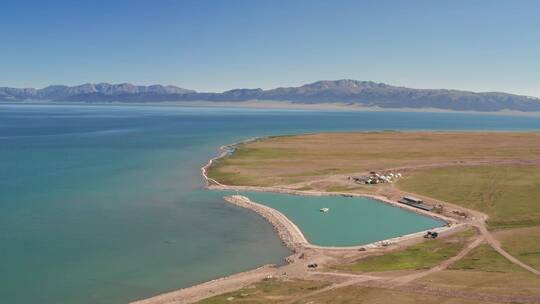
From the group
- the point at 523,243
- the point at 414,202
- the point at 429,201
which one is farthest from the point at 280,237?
the point at 429,201

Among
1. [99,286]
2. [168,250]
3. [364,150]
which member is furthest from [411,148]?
[99,286]

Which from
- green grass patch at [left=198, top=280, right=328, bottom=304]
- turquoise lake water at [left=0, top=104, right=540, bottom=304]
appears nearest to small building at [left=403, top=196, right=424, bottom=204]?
turquoise lake water at [left=0, top=104, right=540, bottom=304]

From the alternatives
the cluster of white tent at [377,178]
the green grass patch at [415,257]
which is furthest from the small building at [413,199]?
the green grass patch at [415,257]

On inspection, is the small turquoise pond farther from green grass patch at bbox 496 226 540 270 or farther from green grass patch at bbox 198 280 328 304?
green grass patch at bbox 198 280 328 304

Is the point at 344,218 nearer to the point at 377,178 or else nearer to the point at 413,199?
the point at 413,199

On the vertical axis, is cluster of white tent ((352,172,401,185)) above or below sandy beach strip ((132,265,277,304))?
above

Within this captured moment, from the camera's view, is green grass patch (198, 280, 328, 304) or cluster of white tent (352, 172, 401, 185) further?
cluster of white tent (352, 172, 401, 185)

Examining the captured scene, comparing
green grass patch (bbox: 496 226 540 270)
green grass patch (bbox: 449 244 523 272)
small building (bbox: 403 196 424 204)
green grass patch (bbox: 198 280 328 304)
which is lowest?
green grass patch (bbox: 198 280 328 304)
